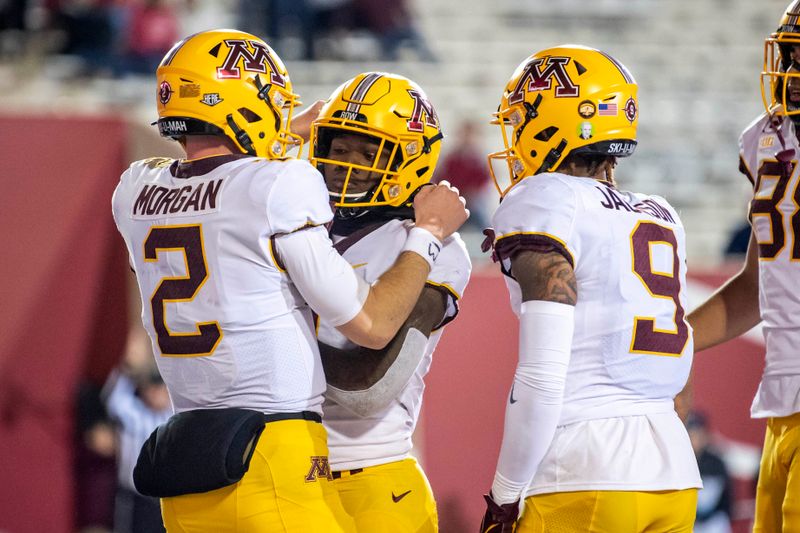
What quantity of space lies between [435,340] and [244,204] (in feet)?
2.85

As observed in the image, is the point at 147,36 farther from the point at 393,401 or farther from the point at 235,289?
the point at 235,289

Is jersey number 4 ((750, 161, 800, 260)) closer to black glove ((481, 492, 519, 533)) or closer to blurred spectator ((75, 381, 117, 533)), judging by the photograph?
black glove ((481, 492, 519, 533))

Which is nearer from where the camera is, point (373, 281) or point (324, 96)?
point (373, 281)

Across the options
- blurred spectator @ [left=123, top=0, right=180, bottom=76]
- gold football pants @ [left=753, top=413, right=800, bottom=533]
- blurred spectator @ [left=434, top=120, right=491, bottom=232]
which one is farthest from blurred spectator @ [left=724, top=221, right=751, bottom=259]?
blurred spectator @ [left=123, top=0, right=180, bottom=76]

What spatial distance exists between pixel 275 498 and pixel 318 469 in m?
0.13

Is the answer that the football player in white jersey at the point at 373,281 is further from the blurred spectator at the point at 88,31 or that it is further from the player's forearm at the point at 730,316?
the blurred spectator at the point at 88,31

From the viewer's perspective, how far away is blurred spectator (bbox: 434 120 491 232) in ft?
30.2

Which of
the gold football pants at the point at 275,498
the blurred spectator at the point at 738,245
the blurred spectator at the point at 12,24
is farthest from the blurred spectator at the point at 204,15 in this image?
the gold football pants at the point at 275,498

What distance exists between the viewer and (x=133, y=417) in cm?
631

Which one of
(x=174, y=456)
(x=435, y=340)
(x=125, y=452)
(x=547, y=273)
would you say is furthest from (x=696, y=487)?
(x=125, y=452)

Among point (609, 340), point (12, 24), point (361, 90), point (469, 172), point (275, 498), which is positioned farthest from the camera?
point (12, 24)

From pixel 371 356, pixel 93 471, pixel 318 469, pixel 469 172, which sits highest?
pixel 371 356

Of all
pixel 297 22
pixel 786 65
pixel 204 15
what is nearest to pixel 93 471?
pixel 786 65

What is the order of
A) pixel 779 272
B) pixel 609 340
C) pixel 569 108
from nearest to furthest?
1. pixel 609 340
2. pixel 569 108
3. pixel 779 272
